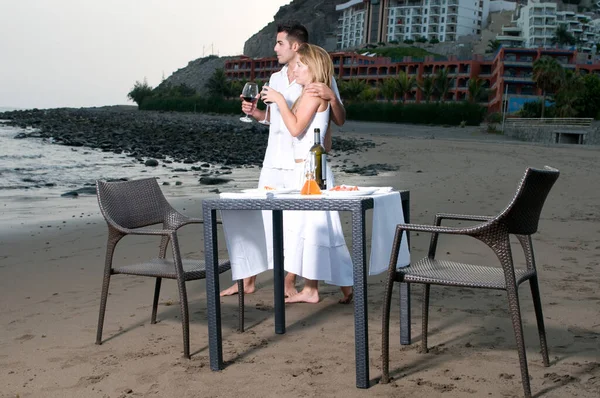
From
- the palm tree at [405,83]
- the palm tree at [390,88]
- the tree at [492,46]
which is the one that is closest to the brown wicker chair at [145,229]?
the palm tree at [405,83]

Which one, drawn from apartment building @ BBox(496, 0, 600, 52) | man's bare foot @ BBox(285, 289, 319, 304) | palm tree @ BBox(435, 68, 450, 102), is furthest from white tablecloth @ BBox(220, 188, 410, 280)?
apartment building @ BBox(496, 0, 600, 52)

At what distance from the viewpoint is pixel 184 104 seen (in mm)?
114062

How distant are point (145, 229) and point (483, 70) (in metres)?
92.1

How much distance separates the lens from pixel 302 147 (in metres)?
5.25

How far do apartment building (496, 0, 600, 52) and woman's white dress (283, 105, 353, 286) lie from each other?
435 feet

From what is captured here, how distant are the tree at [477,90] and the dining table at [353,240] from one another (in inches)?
3075

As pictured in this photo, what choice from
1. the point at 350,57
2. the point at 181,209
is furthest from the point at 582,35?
the point at 181,209

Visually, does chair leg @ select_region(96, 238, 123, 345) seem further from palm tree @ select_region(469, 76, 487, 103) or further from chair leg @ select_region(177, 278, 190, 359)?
palm tree @ select_region(469, 76, 487, 103)

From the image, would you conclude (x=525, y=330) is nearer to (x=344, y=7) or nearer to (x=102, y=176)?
(x=102, y=176)

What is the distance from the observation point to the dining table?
3.79 meters

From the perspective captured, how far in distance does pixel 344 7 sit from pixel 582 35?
56664 millimetres

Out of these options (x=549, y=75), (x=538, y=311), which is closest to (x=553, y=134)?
(x=549, y=75)

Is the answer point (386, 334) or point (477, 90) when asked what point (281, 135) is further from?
point (477, 90)

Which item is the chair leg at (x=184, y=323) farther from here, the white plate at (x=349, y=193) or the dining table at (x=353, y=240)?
the white plate at (x=349, y=193)
